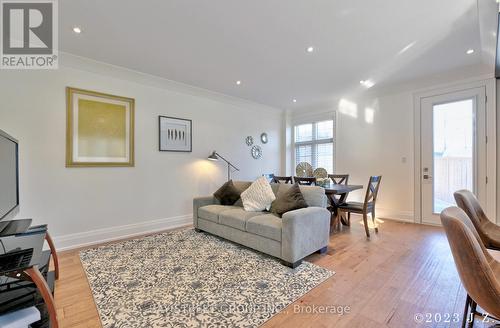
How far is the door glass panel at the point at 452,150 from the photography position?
3.60 meters

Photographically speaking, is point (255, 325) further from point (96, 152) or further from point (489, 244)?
point (96, 152)

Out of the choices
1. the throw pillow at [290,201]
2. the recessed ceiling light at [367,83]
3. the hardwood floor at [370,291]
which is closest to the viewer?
the hardwood floor at [370,291]

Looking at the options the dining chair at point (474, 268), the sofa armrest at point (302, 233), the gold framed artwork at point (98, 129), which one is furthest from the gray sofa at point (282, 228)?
the gold framed artwork at point (98, 129)

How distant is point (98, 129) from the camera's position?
10.5 ft

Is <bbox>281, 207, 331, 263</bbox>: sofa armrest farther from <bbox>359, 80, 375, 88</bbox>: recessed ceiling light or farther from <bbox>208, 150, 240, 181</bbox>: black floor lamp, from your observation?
<bbox>359, 80, 375, 88</bbox>: recessed ceiling light

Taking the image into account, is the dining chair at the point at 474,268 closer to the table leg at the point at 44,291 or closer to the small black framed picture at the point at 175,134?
the table leg at the point at 44,291

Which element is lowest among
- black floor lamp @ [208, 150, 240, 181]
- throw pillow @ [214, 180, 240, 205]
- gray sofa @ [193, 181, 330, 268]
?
gray sofa @ [193, 181, 330, 268]

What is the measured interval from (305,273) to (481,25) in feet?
10.8

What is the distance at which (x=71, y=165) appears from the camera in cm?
298

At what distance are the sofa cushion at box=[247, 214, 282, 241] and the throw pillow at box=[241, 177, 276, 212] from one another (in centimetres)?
36

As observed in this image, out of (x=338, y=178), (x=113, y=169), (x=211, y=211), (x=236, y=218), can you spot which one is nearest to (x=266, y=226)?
(x=236, y=218)

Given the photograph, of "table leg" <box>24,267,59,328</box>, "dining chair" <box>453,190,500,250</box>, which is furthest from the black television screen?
"dining chair" <box>453,190,500,250</box>

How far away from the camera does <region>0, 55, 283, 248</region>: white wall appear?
2.72 meters

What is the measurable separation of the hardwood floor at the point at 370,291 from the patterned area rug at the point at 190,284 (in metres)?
0.11
